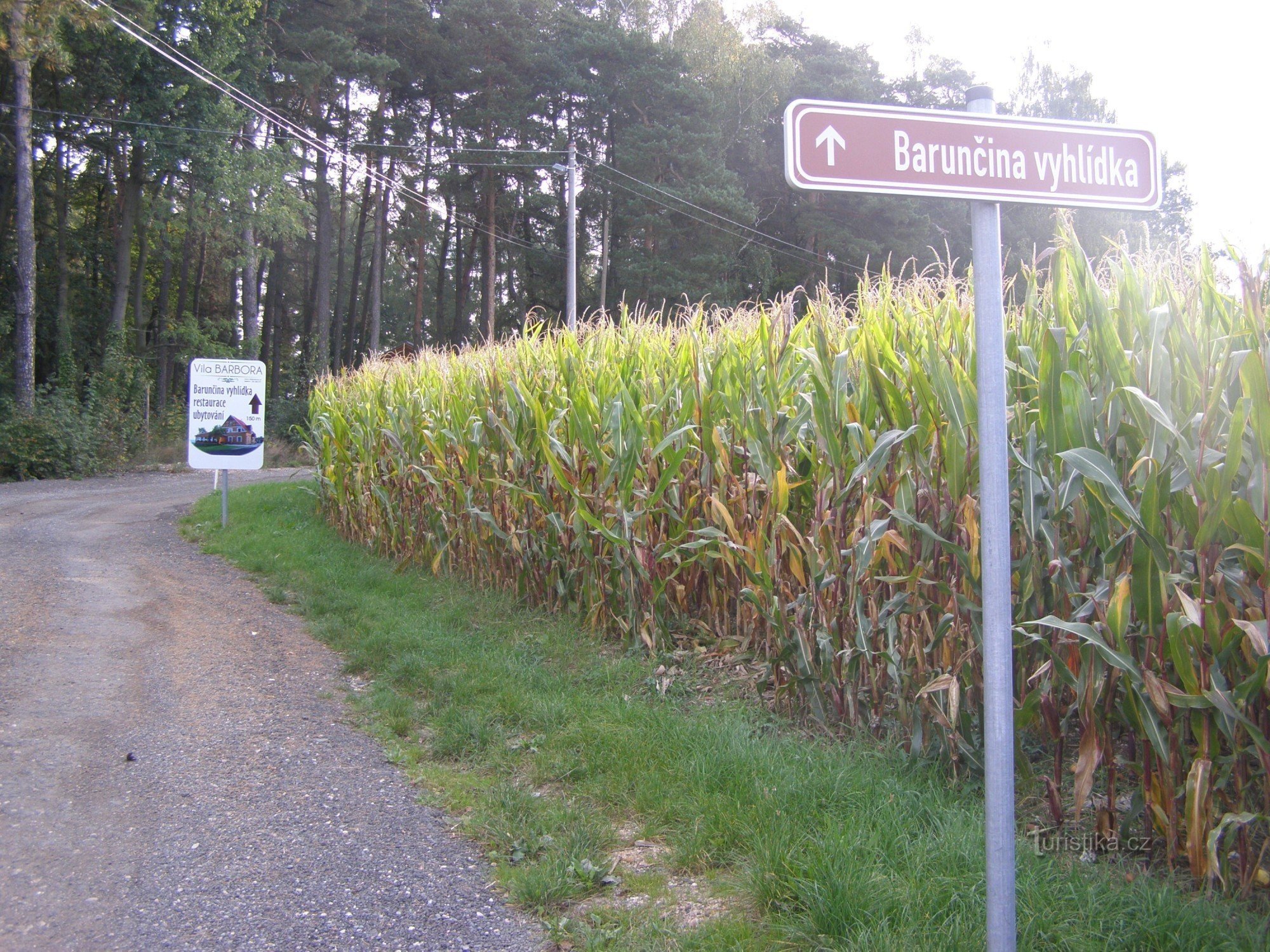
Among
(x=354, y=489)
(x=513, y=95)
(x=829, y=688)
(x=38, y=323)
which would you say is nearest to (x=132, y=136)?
(x=38, y=323)

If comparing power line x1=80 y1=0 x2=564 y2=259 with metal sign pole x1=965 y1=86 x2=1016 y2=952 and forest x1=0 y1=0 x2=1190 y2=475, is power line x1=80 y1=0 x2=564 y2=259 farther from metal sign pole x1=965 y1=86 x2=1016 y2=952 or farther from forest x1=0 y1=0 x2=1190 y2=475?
metal sign pole x1=965 y1=86 x2=1016 y2=952

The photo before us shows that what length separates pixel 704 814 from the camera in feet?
11.7

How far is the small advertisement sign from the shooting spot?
43.1 feet

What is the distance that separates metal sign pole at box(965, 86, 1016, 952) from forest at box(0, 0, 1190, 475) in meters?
24.6

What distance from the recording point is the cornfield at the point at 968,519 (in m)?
2.79

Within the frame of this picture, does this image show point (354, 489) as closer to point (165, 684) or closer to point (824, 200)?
point (165, 684)

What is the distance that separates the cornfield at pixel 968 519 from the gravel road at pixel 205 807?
1.76 m

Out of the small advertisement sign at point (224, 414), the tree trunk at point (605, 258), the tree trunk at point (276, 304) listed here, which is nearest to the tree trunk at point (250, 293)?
the tree trunk at point (276, 304)

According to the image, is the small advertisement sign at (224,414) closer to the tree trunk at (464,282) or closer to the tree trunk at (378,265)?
the tree trunk at (378,265)

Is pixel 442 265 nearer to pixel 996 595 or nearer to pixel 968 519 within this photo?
pixel 968 519

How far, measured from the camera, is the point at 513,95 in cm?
3603

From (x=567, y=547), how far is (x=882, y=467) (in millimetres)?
3227

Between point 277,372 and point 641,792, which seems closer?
point 641,792

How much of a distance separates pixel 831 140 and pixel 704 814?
7.83 ft
